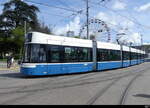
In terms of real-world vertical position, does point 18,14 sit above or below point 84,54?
above

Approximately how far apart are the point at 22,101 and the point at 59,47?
9618 mm

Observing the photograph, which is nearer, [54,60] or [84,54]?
[54,60]

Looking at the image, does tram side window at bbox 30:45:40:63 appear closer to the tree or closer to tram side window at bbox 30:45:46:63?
tram side window at bbox 30:45:46:63

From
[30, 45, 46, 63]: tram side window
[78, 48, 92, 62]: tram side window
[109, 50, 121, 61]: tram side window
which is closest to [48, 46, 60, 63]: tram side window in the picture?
[30, 45, 46, 63]: tram side window

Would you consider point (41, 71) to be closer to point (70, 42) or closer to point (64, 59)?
point (64, 59)

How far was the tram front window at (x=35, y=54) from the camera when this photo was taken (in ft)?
52.4

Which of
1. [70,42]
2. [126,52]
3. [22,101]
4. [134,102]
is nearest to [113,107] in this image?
[134,102]

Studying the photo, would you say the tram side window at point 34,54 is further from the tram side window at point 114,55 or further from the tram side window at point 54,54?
the tram side window at point 114,55

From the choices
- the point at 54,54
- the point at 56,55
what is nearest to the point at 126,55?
the point at 56,55

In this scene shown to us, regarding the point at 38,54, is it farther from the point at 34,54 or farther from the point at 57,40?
the point at 57,40

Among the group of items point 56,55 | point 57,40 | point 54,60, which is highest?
point 57,40

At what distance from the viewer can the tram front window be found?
16.0 metres

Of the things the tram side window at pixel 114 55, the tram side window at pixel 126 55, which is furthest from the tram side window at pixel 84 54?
the tram side window at pixel 126 55

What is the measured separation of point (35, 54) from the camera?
16094mm
